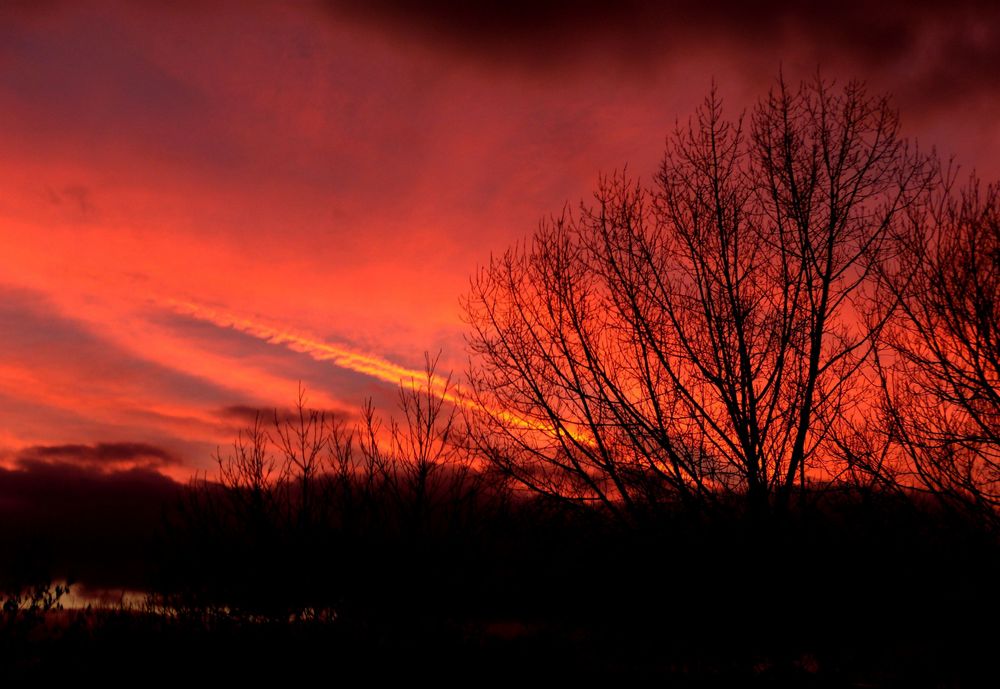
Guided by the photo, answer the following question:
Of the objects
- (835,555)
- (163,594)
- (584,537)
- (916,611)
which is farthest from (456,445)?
(163,594)

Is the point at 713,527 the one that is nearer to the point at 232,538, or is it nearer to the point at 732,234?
the point at 732,234

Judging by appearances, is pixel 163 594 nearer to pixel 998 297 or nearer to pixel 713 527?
pixel 713 527

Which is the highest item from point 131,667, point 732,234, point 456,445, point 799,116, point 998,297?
point 799,116

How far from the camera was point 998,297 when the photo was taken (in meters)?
13.6

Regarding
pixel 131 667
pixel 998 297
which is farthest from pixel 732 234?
pixel 131 667

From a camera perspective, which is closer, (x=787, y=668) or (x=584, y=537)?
(x=787, y=668)

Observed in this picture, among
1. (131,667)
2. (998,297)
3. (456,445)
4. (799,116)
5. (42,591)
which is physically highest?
(799,116)

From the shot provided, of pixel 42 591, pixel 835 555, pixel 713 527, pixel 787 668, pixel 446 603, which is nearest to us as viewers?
pixel 42 591

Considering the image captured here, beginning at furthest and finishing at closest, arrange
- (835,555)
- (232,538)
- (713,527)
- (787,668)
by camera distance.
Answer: (232,538)
(835,555)
(713,527)
(787,668)

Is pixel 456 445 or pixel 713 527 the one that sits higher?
pixel 456 445

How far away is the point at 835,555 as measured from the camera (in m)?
14.4

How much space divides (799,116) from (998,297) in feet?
14.8

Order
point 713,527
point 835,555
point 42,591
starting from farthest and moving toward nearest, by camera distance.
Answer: point 835,555, point 713,527, point 42,591

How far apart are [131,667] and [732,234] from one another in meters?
11.9
